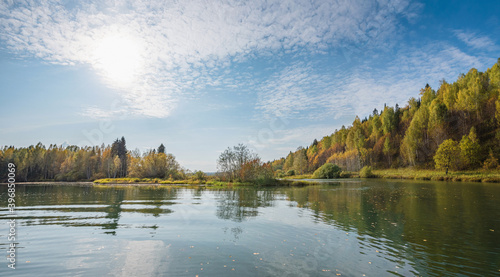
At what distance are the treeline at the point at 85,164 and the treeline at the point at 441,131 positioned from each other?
51059 mm

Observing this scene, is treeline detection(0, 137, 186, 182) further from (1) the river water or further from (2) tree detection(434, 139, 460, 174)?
(2) tree detection(434, 139, 460, 174)

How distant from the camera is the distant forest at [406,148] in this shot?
75.7 meters

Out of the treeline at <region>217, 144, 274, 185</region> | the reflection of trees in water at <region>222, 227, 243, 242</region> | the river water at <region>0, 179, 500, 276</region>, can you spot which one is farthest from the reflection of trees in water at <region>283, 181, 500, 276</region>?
the treeline at <region>217, 144, 274, 185</region>

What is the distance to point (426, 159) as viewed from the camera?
319 feet

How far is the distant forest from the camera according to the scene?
75.7 metres

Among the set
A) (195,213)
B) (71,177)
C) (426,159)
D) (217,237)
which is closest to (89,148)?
(71,177)

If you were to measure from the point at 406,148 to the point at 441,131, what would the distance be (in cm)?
1409

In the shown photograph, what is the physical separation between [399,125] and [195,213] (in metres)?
138

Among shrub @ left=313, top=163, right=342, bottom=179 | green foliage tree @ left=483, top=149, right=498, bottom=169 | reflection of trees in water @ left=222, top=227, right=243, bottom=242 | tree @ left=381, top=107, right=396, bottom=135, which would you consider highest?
tree @ left=381, top=107, right=396, bottom=135

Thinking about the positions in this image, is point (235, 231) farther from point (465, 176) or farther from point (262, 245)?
point (465, 176)

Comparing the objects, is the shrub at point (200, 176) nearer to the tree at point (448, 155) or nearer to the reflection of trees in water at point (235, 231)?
the reflection of trees in water at point (235, 231)

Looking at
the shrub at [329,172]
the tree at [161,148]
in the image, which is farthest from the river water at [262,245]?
the tree at [161,148]

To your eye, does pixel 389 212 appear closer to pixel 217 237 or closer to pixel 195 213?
pixel 217 237

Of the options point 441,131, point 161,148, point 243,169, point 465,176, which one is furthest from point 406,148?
point 161,148
